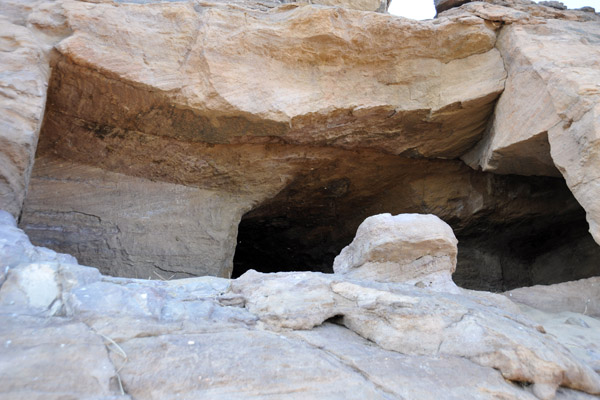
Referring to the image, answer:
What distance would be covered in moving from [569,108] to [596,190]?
63 cm

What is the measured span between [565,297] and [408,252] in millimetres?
1590

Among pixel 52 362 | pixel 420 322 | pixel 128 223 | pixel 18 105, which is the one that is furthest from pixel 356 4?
pixel 52 362

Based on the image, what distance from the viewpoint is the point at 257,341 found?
1851 millimetres

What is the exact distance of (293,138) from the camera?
440cm

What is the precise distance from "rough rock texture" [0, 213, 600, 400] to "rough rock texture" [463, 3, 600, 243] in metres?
1.55

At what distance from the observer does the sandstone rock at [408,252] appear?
317 cm

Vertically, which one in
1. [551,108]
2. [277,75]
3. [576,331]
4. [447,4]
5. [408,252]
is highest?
[447,4]

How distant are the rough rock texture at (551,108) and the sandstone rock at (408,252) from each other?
106cm

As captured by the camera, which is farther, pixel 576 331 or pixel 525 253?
pixel 525 253

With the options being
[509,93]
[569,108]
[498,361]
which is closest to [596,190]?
[569,108]

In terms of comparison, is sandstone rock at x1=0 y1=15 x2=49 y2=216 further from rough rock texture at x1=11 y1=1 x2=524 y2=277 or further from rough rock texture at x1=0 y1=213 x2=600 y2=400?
rough rock texture at x1=0 y1=213 x2=600 y2=400

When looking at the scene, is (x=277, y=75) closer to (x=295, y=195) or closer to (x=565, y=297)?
(x=295, y=195)

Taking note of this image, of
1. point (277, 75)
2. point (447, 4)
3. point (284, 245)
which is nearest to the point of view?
point (277, 75)

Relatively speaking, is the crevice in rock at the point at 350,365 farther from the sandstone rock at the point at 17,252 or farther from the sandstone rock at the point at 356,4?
the sandstone rock at the point at 356,4
